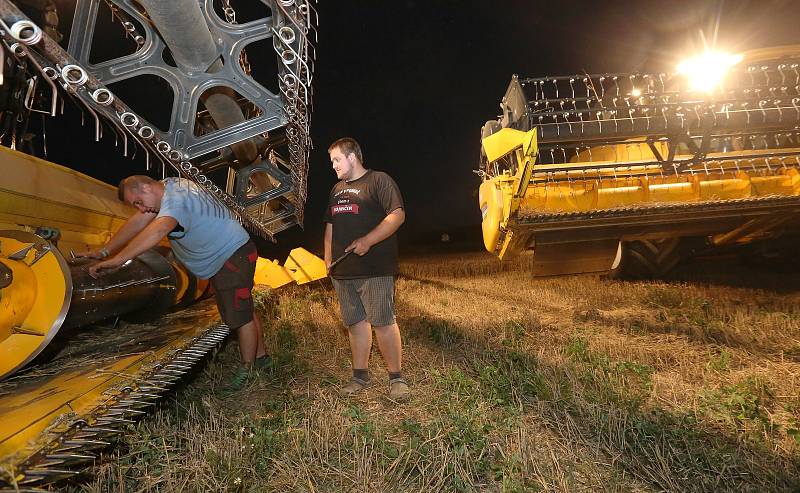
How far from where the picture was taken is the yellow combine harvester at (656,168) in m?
4.35

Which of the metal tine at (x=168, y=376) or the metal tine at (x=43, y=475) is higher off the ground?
the metal tine at (x=168, y=376)

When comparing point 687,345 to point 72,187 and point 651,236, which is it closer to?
point 651,236

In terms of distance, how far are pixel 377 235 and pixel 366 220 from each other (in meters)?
0.21

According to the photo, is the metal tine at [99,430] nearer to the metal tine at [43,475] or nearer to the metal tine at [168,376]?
the metal tine at [43,475]

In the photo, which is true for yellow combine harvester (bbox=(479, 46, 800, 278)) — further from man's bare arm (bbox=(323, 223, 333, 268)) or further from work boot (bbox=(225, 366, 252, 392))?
work boot (bbox=(225, 366, 252, 392))

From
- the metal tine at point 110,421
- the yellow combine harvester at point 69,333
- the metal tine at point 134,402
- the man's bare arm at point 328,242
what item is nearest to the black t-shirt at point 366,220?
the man's bare arm at point 328,242

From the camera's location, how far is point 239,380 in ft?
9.39

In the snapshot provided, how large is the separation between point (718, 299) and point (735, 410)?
329cm

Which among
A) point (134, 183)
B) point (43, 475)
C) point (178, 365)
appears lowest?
point (43, 475)

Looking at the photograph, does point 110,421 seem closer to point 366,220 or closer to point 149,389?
point 149,389

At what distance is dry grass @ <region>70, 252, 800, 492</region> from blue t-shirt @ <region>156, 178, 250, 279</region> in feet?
2.75

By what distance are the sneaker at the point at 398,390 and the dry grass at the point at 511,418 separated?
90 mm

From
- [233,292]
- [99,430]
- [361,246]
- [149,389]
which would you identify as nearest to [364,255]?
[361,246]

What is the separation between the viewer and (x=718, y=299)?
15.4 feet
